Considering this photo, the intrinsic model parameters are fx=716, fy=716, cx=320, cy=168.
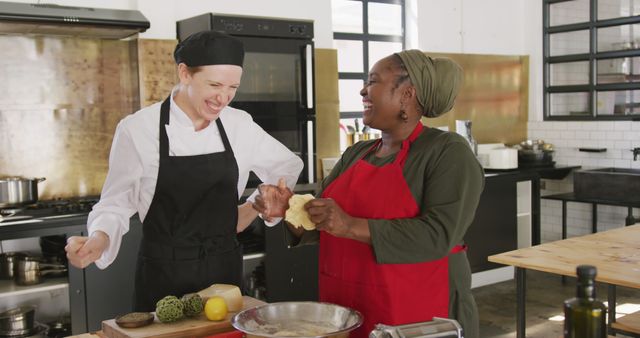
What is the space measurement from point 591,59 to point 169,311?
6735 millimetres

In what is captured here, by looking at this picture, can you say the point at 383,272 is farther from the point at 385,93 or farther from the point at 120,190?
the point at 120,190

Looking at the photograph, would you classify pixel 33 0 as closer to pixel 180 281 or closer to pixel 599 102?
pixel 180 281

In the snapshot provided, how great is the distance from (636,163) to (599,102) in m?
0.80

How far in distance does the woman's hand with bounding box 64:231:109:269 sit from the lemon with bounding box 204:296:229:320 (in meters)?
0.49

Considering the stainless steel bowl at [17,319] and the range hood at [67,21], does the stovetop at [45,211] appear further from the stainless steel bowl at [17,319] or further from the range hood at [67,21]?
the range hood at [67,21]

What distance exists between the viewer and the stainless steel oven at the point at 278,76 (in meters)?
5.39

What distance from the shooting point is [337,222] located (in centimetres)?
224

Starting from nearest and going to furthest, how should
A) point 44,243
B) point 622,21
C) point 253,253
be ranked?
point 44,243, point 253,253, point 622,21

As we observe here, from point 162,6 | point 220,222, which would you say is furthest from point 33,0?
point 220,222

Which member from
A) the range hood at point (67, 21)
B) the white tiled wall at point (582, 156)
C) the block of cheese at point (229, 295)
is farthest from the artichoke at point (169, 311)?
the white tiled wall at point (582, 156)

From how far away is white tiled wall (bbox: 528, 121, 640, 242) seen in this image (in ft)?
25.2

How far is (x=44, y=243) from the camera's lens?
15.9 feet

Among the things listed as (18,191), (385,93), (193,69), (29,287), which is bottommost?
(29,287)

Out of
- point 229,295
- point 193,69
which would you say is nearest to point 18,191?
point 193,69
